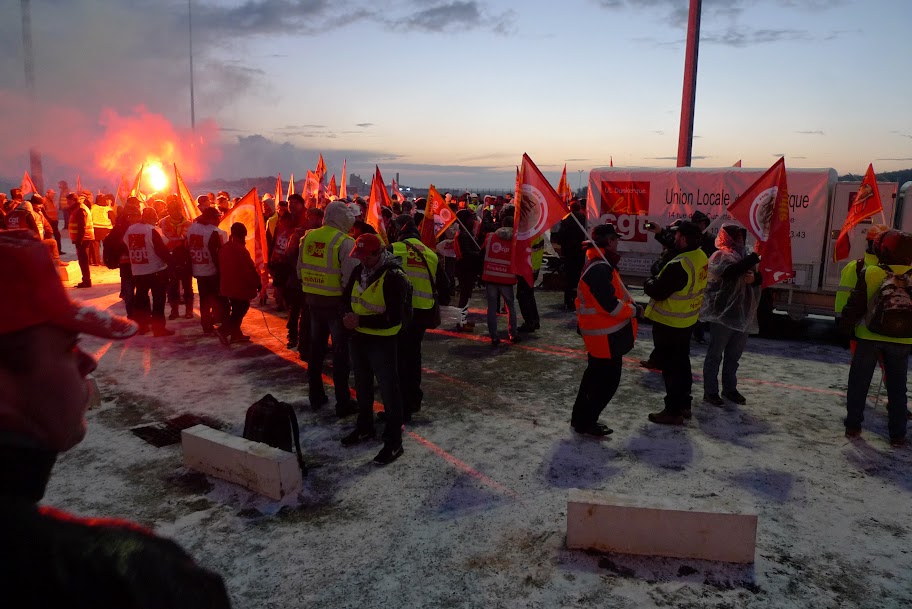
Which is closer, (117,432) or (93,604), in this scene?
(93,604)

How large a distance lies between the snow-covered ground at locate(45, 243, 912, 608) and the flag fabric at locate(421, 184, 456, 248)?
3976 millimetres

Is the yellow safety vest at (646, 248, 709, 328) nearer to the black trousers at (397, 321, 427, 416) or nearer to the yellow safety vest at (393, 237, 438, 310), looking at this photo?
the yellow safety vest at (393, 237, 438, 310)

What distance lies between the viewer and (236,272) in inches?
347

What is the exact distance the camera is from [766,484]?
5.07m

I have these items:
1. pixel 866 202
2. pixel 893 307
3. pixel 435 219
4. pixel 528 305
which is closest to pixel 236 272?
pixel 435 219

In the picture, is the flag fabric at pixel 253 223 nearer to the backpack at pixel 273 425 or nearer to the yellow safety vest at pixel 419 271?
the yellow safety vest at pixel 419 271

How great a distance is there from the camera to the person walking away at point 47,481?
82 cm

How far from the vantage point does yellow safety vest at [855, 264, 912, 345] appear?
561 cm

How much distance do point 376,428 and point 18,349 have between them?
5.23 metres

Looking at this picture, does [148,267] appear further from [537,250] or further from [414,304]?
[537,250]

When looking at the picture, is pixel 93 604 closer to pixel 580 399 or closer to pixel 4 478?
pixel 4 478

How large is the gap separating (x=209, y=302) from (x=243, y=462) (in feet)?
18.5

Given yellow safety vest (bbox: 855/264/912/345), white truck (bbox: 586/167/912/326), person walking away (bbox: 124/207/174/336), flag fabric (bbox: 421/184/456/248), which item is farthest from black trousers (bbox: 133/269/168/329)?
yellow safety vest (bbox: 855/264/912/345)

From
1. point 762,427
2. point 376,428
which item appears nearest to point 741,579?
point 762,427
